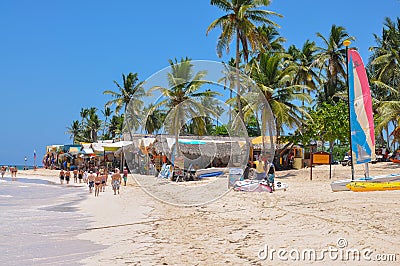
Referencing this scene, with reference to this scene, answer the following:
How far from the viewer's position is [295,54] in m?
35.8

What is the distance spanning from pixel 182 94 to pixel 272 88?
8802 mm

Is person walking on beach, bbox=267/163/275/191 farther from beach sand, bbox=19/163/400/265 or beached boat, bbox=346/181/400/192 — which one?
beached boat, bbox=346/181/400/192

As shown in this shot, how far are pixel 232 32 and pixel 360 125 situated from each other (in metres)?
12.4

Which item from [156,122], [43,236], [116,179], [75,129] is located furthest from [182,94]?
[75,129]

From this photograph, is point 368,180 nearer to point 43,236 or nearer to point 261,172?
point 261,172

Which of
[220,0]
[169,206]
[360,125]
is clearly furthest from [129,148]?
[220,0]

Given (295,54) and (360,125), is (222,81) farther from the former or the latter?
(295,54)

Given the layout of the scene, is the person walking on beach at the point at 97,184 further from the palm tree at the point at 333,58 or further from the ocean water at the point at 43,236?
the palm tree at the point at 333,58

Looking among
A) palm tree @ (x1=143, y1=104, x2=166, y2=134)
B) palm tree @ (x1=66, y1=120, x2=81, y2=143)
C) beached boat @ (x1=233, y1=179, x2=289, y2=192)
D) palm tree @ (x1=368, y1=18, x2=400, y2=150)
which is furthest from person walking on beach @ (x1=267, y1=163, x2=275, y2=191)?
palm tree @ (x1=66, y1=120, x2=81, y2=143)

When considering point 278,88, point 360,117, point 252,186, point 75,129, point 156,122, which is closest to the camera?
point 360,117

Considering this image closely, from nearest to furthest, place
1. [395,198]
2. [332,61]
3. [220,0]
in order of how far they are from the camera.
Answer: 1. [395,198]
2. [220,0]
3. [332,61]

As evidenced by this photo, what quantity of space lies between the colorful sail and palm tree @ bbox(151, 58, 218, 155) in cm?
429

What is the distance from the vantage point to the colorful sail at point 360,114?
1238 cm

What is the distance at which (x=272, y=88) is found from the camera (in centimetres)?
2381
